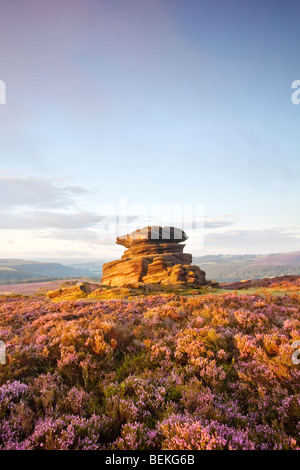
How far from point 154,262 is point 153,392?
3069 centimetres

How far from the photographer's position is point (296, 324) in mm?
7047

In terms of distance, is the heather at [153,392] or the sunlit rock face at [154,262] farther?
the sunlit rock face at [154,262]

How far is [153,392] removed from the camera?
429 cm

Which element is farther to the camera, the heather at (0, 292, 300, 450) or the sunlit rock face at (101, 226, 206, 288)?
the sunlit rock face at (101, 226, 206, 288)

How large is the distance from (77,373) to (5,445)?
7.80ft

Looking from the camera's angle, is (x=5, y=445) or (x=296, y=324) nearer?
(x=5, y=445)

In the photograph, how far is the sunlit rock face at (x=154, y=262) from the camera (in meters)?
31.0

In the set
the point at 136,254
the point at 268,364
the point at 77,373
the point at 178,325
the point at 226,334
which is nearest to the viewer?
the point at 268,364

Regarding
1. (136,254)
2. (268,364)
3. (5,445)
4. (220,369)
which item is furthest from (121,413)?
(136,254)

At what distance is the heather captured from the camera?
311cm

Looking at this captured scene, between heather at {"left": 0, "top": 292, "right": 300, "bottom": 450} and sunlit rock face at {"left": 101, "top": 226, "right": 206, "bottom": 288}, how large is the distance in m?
21.9

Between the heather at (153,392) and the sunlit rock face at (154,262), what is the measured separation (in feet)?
71.8
